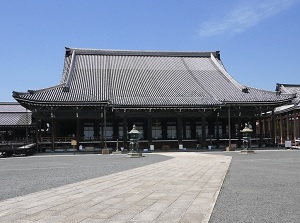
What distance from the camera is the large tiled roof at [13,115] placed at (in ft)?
143

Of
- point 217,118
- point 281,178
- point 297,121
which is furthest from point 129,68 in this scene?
point 281,178

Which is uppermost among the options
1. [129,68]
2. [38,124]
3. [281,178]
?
[129,68]

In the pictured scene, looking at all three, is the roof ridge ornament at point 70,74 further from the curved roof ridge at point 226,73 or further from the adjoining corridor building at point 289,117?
the adjoining corridor building at point 289,117

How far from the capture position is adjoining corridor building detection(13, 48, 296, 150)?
1457 inches

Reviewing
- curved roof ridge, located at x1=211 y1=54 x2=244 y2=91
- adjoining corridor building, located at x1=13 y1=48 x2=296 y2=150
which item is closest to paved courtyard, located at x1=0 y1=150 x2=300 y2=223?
adjoining corridor building, located at x1=13 y1=48 x2=296 y2=150

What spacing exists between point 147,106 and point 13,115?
19700mm

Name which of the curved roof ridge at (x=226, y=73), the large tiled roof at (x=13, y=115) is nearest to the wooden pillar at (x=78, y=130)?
the large tiled roof at (x=13, y=115)

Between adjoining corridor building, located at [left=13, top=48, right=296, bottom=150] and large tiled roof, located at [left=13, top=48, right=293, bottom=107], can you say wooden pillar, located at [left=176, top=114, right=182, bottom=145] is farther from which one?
large tiled roof, located at [left=13, top=48, right=293, bottom=107]

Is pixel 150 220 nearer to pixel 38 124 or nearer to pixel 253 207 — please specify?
pixel 253 207

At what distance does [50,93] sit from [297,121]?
29984mm

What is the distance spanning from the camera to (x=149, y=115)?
3784 centimetres

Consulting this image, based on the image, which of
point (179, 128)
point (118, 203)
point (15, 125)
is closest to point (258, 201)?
point (118, 203)

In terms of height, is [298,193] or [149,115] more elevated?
[149,115]

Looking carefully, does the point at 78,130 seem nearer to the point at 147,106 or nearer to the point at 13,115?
the point at 147,106
